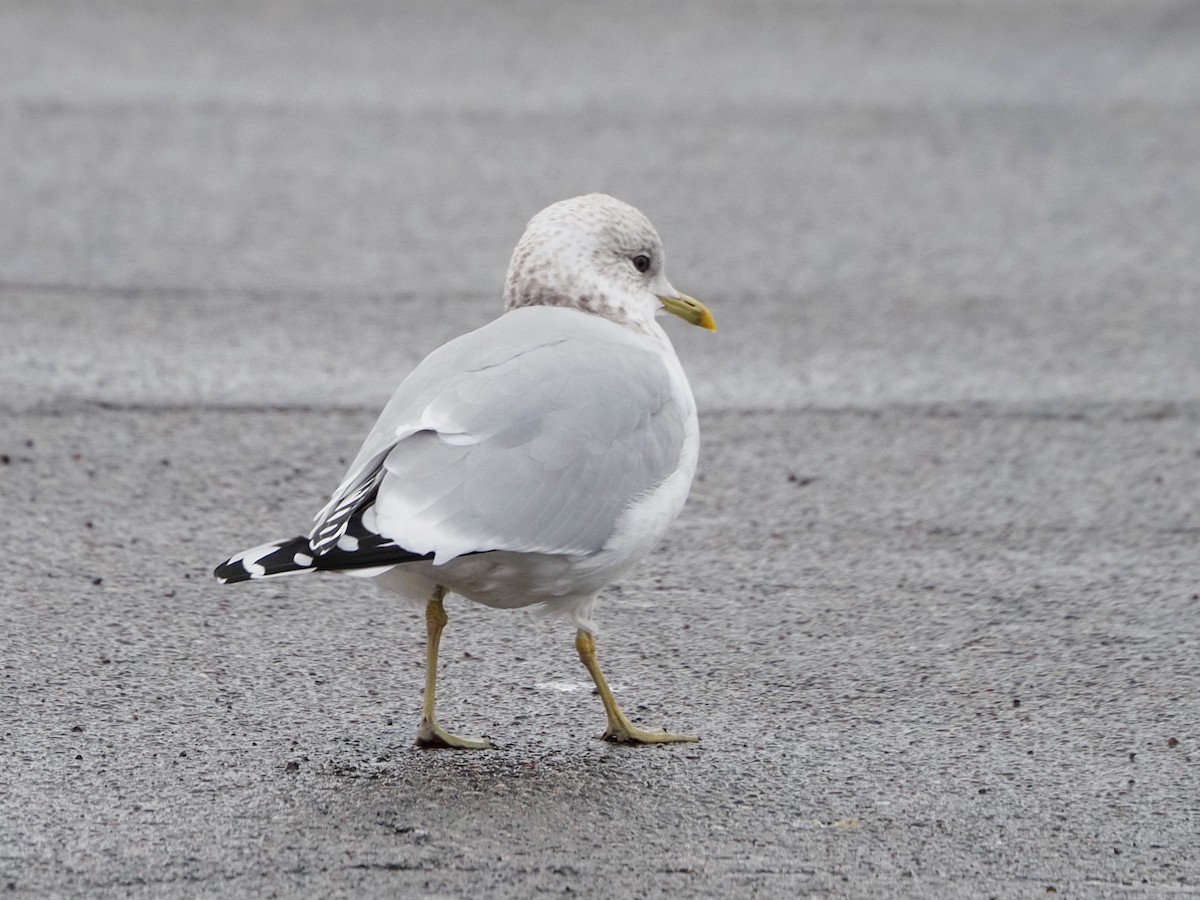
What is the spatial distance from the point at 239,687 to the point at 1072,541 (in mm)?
2436

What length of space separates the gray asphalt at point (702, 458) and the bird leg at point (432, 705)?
9 cm

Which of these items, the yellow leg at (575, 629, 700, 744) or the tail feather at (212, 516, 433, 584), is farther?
the yellow leg at (575, 629, 700, 744)

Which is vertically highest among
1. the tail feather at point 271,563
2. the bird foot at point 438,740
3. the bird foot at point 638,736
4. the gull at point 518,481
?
the gull at point 518,481

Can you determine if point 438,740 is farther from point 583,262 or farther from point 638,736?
point 583,262

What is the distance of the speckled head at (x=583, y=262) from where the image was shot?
4.07 metres

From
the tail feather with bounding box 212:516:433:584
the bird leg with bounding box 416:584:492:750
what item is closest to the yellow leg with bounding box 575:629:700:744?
the bird leg with bounding box 416:584:492:750

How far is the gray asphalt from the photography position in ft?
11.2

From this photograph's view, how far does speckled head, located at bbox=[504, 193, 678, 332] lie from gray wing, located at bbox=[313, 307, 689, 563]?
184 mm

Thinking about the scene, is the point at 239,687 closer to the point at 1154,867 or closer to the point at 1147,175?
the point at 1154,867

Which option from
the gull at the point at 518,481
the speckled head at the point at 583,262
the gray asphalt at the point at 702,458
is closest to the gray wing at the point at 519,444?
the gull at the point at 518,481

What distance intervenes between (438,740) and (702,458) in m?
2.19

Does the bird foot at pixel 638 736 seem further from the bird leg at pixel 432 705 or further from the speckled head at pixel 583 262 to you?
the speckled head at pixel 583 262

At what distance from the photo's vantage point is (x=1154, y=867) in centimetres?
326

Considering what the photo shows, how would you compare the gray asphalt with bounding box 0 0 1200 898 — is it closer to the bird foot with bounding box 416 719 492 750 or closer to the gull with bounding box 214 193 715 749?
the bird foot with bounding box 416 719 492 750
